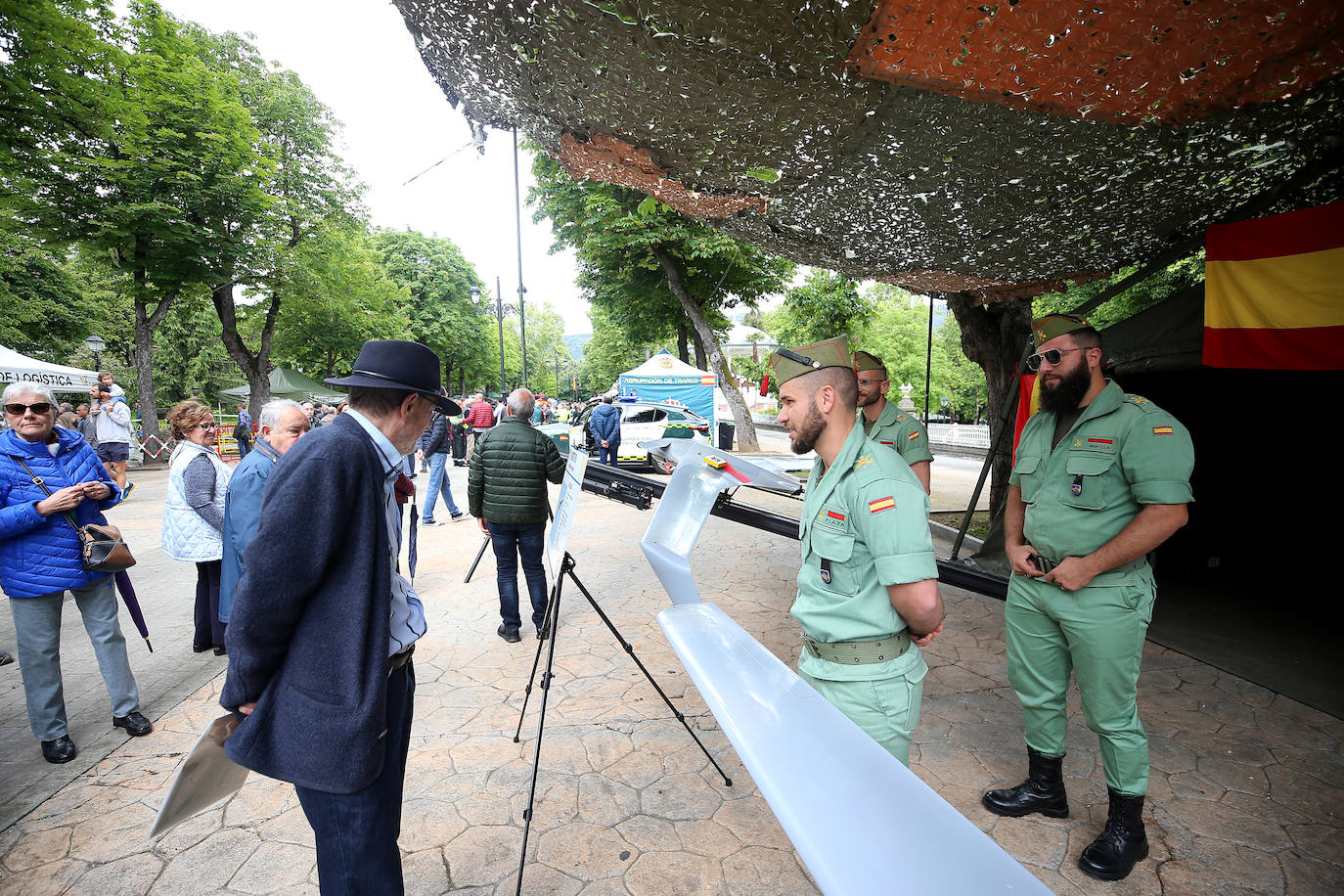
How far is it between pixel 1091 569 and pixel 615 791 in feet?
7.63

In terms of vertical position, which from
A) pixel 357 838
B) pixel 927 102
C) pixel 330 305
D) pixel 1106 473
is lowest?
pixel 357 838

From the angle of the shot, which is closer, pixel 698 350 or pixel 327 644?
pixel 327 644

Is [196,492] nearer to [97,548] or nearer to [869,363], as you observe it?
[97,548]

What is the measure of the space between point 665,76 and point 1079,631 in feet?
8.87

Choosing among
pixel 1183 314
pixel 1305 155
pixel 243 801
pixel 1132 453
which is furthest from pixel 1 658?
pixel 1183 314

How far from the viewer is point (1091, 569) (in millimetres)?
2242

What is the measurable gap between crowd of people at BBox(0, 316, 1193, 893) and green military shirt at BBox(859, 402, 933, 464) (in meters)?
1.56

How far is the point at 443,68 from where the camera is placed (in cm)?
228

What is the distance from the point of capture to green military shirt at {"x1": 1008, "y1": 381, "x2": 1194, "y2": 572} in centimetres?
221

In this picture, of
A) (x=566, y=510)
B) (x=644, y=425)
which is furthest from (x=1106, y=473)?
(x=644, y=425)

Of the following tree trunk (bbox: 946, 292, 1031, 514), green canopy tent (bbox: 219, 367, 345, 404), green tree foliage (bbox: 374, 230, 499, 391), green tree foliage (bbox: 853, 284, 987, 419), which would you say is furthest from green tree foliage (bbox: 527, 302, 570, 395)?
tree trunk (bbox: 946, 292, 1031, 514)

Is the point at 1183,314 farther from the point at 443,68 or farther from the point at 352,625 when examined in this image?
the point at 352,625

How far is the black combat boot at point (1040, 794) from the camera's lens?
2557mm

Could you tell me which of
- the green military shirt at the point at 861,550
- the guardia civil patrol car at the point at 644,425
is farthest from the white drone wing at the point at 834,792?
the guardia civil patrol car at the point at 644,425
